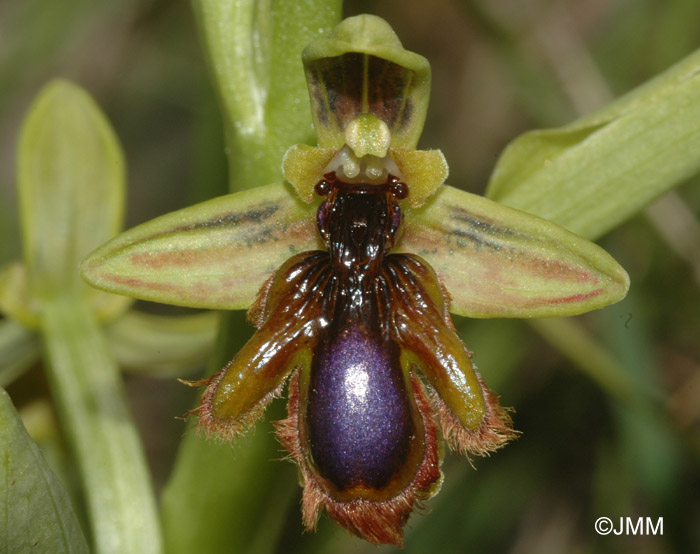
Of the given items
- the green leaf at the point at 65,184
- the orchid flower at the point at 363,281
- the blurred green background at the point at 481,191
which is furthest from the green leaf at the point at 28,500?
the green leaf at the point at 65,184

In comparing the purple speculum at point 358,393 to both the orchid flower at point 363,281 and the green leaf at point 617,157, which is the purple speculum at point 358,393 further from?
the green leaf at point 617,157

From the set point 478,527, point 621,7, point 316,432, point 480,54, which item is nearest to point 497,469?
point 478,527

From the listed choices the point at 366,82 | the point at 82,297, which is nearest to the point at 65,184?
the point at 82,297

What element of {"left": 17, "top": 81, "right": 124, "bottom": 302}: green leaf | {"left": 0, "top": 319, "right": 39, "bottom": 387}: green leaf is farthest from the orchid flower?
{"left": 0, "top": 319, "right": 39, "bottom": 387}: green leaf

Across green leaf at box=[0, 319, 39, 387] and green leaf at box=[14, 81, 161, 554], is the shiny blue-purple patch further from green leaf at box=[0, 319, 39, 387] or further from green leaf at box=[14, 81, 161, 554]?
green leaf at box=[0, 319, 39, 387]

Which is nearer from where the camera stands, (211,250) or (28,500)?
(28,500)

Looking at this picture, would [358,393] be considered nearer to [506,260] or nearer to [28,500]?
[506,260]
